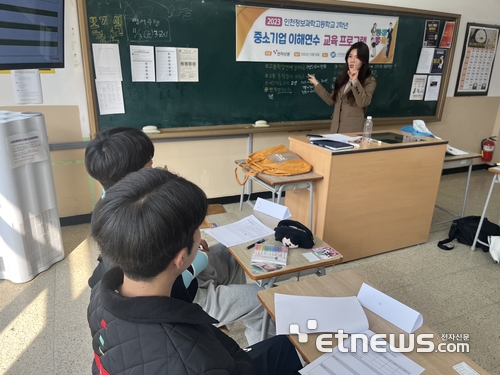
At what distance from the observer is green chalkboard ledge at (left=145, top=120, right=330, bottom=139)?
11.1ft

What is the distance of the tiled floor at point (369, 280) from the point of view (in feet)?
6.06

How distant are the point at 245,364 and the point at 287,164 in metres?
1.82

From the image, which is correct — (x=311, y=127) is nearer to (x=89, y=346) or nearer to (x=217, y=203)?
(x=217, y=203)

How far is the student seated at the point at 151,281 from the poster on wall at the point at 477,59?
5.24 meters

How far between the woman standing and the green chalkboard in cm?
46

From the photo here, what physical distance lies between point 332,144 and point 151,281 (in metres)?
1.99

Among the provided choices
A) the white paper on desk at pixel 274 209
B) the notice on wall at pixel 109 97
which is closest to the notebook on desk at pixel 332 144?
the white paper on desk at pixel 274 209

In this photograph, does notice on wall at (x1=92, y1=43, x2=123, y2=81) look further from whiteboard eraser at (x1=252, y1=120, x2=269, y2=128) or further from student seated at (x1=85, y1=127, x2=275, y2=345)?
student seated at (x1=85, y1=127, x2=275, y2=345)

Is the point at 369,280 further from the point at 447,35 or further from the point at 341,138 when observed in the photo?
the point at 447,35

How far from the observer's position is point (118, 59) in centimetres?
303

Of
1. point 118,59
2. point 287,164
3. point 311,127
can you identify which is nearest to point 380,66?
point 311,127

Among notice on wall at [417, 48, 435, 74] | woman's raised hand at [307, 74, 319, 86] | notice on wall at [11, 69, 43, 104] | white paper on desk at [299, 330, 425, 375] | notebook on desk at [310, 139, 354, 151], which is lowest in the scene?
white paper on desk at [299, 330, 425, 375]

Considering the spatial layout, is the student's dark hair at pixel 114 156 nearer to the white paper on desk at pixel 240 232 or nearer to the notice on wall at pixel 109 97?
the white paper on desk at pixel 240 232

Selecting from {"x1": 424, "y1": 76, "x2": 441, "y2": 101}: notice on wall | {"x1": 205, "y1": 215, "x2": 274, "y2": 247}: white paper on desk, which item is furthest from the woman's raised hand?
{"x1": 205, "y1": 215, "x2": 274, "y2": 247}: white paper on desk
